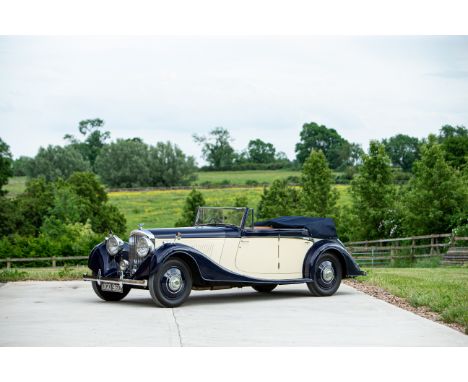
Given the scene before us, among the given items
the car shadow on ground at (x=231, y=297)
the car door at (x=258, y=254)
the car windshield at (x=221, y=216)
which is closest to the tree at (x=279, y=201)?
the car shadow on ground at (x=231, y=297)

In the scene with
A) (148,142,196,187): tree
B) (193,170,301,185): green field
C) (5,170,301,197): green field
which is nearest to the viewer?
(5,170,301,197): green field

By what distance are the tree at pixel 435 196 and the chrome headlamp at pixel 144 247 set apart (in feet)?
69.2

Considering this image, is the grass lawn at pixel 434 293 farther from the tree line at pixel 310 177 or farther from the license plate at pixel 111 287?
the tree line at pixel 310 177

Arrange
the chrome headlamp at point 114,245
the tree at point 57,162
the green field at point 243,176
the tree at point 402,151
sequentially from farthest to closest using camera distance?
the tree at point 57,162
the green field at point 243,176
the tree at point 402,151
the chrome headlamp at point 114,245

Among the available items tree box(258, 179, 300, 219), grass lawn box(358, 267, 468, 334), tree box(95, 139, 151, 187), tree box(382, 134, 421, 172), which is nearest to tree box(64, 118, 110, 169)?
tree box(95, 139, 151, 187)

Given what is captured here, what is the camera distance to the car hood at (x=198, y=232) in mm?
10187

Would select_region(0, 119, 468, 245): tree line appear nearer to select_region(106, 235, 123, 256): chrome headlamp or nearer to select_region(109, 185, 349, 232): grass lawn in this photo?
select_region(109, 185, 349, 232): grass lawn

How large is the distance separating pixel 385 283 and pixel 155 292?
4609 millimetres

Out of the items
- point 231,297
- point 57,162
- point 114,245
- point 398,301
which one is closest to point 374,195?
point 231,297

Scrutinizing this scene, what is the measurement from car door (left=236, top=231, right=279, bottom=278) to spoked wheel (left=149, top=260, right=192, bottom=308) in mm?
916

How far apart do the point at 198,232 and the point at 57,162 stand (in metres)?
51.4

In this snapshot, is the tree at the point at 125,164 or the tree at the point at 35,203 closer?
the tree at the point at 35,203

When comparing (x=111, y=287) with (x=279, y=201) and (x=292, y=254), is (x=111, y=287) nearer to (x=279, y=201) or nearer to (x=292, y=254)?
(x=292, y=254)

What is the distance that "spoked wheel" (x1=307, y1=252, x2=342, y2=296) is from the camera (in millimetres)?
11273
